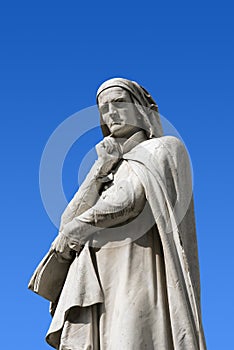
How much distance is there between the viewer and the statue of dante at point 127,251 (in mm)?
9648

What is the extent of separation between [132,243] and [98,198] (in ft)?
2.63

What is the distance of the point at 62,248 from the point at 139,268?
94 centimetres

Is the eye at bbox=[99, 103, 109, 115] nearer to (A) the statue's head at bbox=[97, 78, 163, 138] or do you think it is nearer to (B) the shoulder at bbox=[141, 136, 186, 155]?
(A) the statue's head at bbox=[97, 78, 163, 138]

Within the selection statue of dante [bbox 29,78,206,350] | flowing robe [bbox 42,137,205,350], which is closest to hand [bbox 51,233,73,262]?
statue of dante [bbox 29,78,206,350]

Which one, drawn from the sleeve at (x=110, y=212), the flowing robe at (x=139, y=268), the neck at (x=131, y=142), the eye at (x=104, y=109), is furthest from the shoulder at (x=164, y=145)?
the eye at (x=104, y=109)

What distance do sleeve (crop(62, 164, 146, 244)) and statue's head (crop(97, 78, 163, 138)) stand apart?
36.4 inches

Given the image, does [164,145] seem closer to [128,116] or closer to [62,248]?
[128,116]

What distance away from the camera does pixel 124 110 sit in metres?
11.0

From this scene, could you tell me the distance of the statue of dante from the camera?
380 inches

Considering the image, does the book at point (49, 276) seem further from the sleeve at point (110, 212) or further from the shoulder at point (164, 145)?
the shoulder at point (164, 145)

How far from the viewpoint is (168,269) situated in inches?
384

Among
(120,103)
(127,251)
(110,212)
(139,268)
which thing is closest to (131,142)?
(120,103)

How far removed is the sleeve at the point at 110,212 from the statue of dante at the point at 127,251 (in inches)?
0.4

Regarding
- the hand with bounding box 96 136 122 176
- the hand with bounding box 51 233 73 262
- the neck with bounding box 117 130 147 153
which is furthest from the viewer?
the neck with bounding box 117 130 147 153
